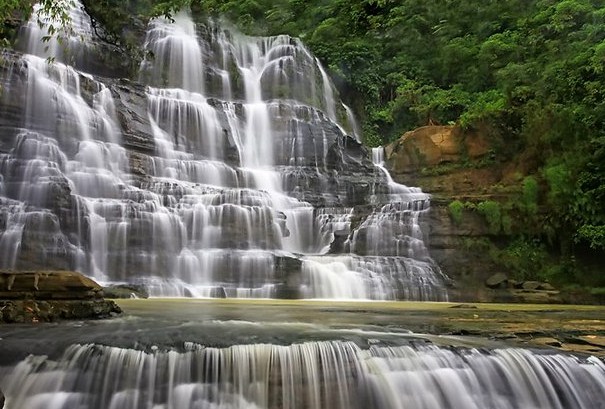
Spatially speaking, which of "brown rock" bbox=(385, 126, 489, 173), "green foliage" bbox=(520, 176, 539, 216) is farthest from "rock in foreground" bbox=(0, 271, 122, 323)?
"brown rock" bbox=(385, 126, 489, 173)

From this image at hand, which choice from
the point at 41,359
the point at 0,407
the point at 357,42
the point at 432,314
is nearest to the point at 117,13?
the point at 41,359

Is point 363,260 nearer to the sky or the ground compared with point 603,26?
nearer to the ground

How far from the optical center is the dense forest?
1756 cm

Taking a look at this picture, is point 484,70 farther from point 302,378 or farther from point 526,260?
point 302,378

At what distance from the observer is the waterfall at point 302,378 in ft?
18.5

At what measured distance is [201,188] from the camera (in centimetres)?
1914

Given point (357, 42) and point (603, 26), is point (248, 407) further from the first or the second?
point (357, 42)

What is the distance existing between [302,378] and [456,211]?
544 inches

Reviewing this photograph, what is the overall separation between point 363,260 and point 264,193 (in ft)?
18.1

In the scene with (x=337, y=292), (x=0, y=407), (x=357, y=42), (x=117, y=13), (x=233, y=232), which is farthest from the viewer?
(x=357, y=42)

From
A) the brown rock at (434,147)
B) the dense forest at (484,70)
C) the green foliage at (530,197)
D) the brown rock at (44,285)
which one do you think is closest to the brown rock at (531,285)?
the dense forest at (484,70)

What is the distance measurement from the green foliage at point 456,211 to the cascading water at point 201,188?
0.89m

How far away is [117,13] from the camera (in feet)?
30.5

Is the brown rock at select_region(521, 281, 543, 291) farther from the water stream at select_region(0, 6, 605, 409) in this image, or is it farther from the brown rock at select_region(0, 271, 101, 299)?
the brown rock at select_region(0, 271, 101, 299)
